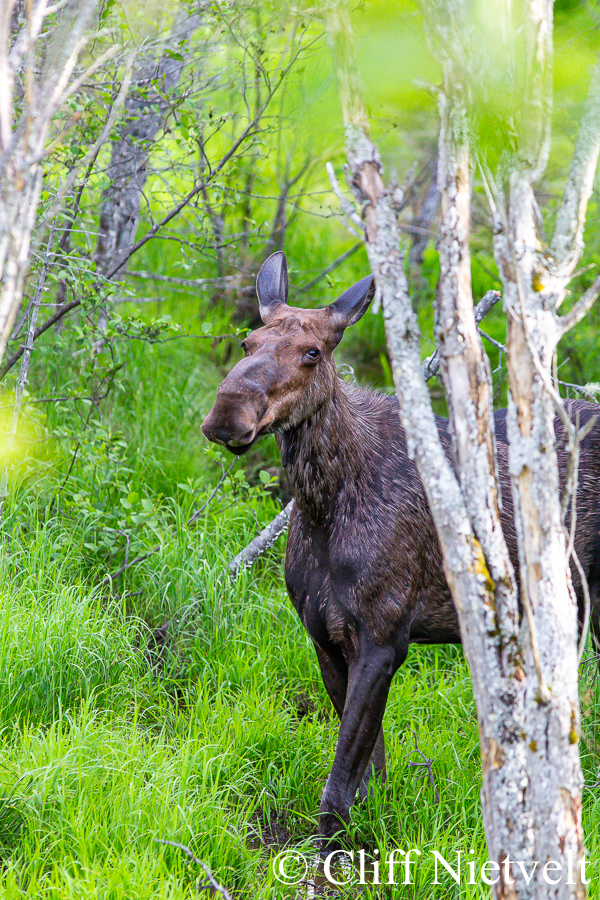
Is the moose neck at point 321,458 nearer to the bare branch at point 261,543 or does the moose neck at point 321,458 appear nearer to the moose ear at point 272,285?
the moose ear at point 272,285

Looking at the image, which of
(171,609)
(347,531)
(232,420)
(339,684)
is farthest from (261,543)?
(232,420)

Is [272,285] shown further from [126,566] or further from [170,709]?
[170,709]

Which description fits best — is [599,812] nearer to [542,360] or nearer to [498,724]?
[498,724]

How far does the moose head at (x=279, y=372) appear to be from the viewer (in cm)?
301

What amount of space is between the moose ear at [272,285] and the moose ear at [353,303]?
299mm

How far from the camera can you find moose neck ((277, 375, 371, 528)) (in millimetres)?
3603

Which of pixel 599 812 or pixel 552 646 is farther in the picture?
pixel 599 812

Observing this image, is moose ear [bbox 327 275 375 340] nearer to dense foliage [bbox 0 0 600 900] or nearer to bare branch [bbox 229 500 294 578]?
dense foliage [bbox 0 0 600 900]

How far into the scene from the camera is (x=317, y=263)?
795 cm

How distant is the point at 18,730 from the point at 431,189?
21.5 ft

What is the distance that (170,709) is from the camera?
4.10 m

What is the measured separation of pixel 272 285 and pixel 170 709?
2.08 meters

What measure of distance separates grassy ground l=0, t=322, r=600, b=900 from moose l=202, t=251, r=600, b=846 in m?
0.34

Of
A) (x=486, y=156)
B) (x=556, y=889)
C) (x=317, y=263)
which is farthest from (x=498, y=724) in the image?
(x=317, y=263)
